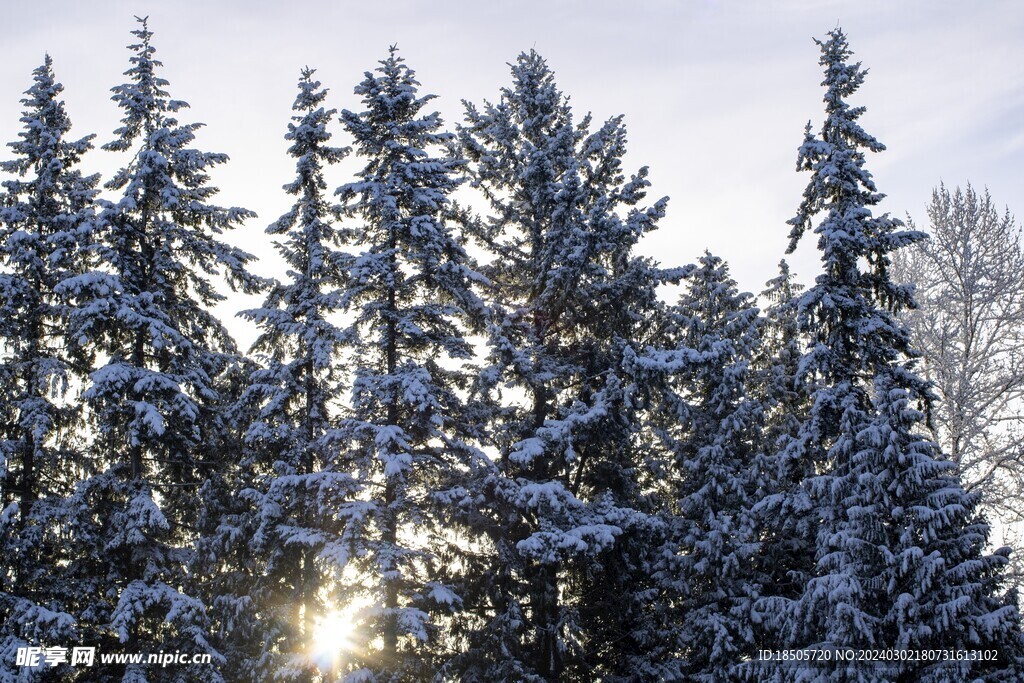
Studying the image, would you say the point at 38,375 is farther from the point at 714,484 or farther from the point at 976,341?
the point at 976,341

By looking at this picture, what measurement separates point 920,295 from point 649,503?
12.6 meters

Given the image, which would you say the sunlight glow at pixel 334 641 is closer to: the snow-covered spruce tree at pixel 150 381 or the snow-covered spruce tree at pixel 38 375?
the snow-covered spruce tree at pixel 150 381

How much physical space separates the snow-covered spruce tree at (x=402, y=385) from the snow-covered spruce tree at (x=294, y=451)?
0.79 m

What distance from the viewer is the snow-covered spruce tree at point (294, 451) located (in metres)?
17.0

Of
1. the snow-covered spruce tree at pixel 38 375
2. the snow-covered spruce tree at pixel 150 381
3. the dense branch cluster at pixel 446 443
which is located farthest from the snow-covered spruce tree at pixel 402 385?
the snow-covered spruce tree at pixel 38 375

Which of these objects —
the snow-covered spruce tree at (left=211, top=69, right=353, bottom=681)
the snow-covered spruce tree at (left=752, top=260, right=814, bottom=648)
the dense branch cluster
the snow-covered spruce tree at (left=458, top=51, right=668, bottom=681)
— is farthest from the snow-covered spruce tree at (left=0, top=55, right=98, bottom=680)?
the snow-covered spruce tree at (left=752, top=260, right=814, bottom=648)

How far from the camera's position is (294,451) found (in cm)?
1822

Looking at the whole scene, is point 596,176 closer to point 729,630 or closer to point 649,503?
point 649,503

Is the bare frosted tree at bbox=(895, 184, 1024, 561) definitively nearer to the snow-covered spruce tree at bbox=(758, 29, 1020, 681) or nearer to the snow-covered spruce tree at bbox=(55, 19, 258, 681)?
the snow-covered spruce tree at bbox=(758, 29, 1020, 681)

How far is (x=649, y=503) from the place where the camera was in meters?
20.6

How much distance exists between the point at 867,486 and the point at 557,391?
26.5 feet

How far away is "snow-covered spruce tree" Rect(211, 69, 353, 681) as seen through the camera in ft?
55.8

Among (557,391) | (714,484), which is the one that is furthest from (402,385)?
(714,484)

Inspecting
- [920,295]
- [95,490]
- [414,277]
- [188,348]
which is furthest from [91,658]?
[920,295]
